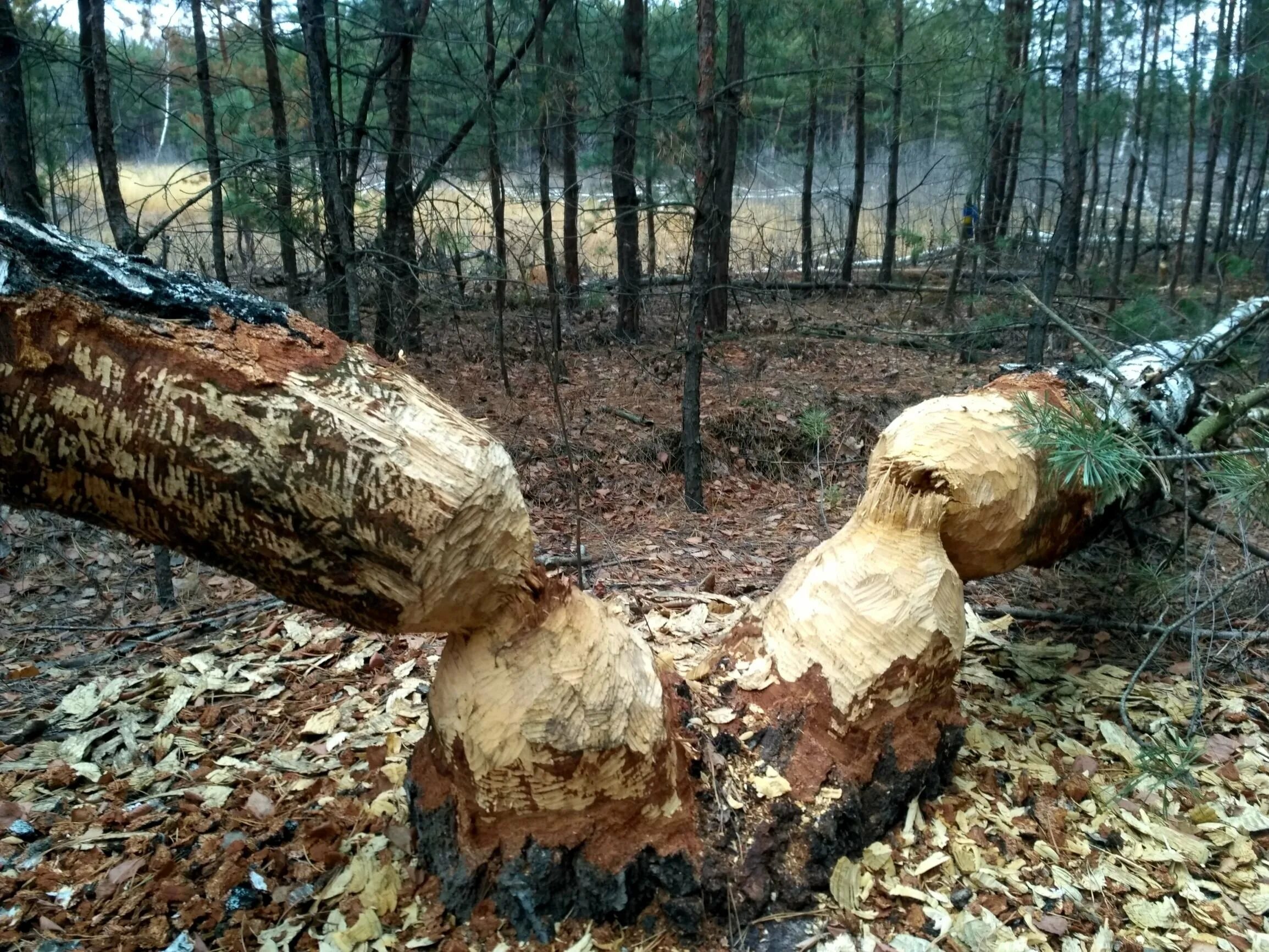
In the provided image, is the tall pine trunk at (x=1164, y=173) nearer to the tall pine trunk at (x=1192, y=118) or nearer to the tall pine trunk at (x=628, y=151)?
the tall pine trunk at (x=1192, y=118)

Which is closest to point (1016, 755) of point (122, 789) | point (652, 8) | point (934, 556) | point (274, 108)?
point (934, 556)

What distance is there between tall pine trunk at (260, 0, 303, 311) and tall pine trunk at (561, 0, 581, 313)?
157cm

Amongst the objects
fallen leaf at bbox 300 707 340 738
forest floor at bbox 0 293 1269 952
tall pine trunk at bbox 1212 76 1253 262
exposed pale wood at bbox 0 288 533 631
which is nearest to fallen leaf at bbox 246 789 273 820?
forest floor at bbox 0 293 1269 952

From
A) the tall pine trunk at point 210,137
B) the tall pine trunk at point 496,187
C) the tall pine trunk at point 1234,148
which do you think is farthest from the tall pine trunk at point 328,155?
the tall pine trunk at point 1234,148

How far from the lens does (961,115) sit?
10.8 metres

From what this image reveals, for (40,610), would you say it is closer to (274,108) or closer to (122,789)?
(122,789)

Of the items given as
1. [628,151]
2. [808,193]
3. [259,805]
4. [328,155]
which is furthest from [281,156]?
[808,193]

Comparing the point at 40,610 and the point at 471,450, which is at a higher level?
the point at 471,450

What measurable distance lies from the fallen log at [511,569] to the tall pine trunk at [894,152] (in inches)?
Answer: 267

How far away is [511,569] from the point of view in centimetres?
168

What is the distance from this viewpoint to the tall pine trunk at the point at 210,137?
5.39m

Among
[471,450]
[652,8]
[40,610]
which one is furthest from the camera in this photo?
[652,8]

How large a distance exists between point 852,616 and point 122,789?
2.04 meters

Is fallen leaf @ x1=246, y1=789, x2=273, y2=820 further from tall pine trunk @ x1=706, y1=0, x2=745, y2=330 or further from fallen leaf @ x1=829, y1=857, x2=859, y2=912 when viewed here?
tall pine trunk @ x1=706, y1=0, x2=745, y2=330
